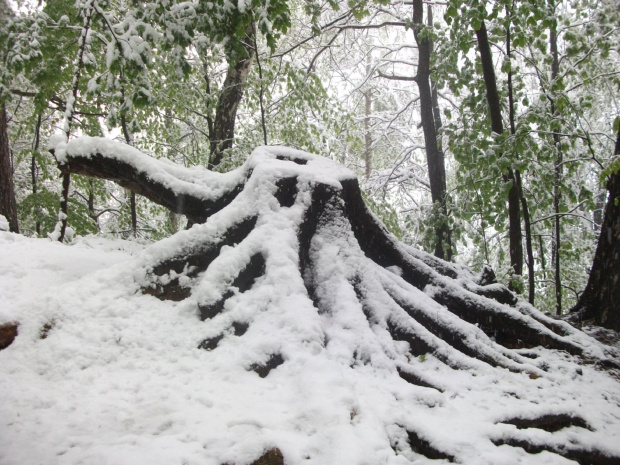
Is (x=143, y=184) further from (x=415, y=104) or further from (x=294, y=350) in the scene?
(x=415, y=104)

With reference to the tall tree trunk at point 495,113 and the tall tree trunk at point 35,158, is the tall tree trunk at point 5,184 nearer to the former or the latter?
the tall tree trunk at point 35,158

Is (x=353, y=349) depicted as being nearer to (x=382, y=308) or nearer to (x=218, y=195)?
(x=382, y=308)

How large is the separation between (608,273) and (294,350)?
8.82 ft

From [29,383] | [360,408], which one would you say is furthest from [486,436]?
[29,383]

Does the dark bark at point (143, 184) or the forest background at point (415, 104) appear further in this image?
the forest background at point (415, 104)

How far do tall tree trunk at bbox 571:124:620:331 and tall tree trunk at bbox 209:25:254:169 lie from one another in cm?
487

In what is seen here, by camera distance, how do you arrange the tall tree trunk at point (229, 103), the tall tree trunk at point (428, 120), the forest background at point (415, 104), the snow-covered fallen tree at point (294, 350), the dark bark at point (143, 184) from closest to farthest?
the snow-covered fallen tree at point (294, 350)
the dark bark at point (143, 184)
the forest background at point (415, 104)
the tall tree trunk at point (229, 103)
the tall tree trunk at point (428, 120)

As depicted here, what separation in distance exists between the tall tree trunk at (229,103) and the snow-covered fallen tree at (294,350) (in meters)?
3.66

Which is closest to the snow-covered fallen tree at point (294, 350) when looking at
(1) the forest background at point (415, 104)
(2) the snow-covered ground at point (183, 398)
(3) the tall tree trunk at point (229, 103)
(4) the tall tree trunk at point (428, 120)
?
(2) the snow-covered ground at point (183, 398)

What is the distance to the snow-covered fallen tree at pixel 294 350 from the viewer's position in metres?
1.33

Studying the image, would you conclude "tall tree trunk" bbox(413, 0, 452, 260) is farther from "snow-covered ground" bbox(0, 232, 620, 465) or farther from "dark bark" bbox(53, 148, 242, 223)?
"snow-covered ground" bbox(0, 232, 620, 465)

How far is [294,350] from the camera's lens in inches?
67.4

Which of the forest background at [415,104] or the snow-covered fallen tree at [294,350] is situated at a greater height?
the forest background at [415,104]

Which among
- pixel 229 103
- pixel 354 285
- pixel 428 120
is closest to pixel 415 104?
pixel 428 120
